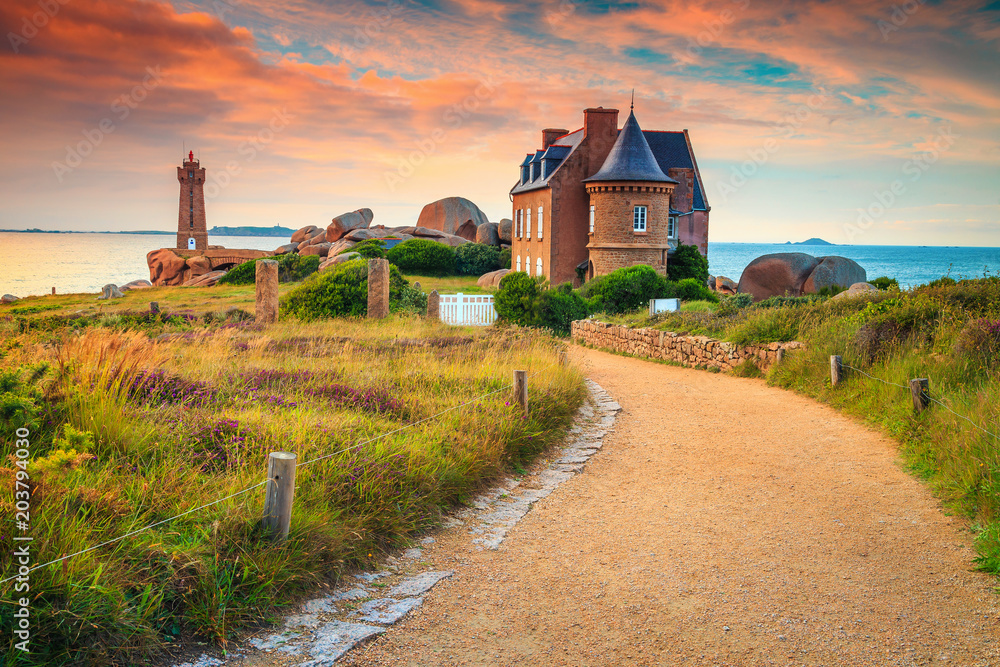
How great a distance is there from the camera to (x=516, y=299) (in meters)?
22.3

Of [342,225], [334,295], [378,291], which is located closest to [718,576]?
[378,291]

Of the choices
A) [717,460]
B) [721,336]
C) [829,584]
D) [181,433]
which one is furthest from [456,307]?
[829,584]

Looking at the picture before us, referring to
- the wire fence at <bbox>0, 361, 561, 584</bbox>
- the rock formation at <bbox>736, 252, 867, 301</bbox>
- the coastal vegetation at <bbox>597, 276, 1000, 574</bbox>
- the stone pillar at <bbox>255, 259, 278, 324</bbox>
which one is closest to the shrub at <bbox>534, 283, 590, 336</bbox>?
the coastal vegetation at <bbox>597, 276, 1000, 574</bbox>

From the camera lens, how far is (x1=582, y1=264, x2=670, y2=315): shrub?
2605 centimetres

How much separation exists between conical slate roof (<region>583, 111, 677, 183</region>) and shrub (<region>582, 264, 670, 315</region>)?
773 cm

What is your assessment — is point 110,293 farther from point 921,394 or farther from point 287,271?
point 921,394

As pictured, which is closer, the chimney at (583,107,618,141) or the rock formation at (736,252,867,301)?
the rock formation at (736,252,867,301)

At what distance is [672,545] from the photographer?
5.94m

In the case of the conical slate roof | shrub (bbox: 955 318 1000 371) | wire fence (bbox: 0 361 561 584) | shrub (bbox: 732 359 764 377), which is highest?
the conical slate roof

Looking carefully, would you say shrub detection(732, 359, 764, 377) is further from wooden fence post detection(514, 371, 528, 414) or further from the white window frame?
the white window frame

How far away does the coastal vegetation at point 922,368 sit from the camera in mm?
6719

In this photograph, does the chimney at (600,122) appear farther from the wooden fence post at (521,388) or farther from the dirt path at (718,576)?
the dirt path at (718,576)

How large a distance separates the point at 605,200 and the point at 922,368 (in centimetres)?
2400

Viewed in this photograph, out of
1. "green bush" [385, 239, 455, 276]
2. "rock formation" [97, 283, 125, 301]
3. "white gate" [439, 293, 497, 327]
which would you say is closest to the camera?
"white gate" [439, 293, 497, 327]
